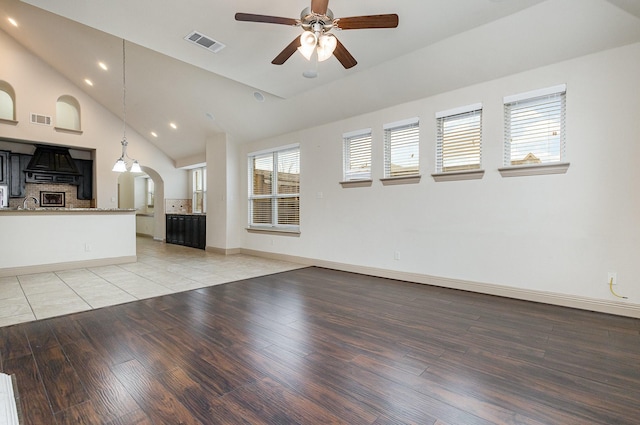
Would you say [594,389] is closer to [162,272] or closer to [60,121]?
[162,272]

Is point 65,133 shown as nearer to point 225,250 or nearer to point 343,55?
point 225,250

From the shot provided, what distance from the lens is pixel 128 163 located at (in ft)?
28.8

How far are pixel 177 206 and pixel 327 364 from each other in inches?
360

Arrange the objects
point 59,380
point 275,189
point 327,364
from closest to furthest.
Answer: point 59,380, point 327,364, point 275,189

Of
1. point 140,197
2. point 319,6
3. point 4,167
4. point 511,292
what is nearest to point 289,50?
point 319,6

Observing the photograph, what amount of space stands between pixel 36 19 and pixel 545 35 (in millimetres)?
8580

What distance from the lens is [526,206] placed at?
3484 mm

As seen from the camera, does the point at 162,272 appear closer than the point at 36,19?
Yes

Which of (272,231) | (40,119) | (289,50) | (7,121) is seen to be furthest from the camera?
(40,119)

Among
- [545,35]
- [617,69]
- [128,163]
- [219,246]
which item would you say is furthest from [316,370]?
[128,163]

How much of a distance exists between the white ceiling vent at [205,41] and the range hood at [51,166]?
698 centimetres

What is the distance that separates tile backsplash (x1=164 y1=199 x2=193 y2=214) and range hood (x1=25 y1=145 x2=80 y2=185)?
94.4 inches

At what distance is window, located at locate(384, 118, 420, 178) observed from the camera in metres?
4.43

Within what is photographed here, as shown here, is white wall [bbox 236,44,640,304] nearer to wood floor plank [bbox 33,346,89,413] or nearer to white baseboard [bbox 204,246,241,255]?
white baseboard [bbox 204,246,241,255]
